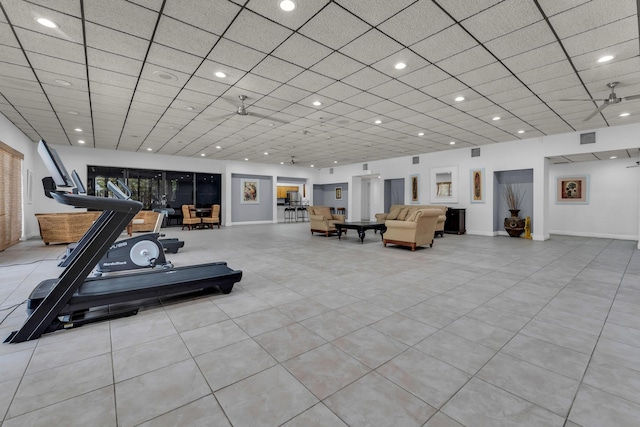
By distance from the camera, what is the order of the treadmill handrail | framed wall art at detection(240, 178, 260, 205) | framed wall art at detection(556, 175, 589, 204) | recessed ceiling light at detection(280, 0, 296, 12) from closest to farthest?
1. the treadmill handrail
2. recessed ceiling light at detection(280, 0, 296, 12)
3. framed wall art at detection(556, 175, 589, 204)
4. framed wall art at detection(240, 178, 260, 205)

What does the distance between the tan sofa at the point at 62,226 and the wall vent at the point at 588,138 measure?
13.2 meters

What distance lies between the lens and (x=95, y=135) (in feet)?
27.5

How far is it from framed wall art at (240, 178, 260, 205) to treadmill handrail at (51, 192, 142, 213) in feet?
37.0

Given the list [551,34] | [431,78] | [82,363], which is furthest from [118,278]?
[551,34]

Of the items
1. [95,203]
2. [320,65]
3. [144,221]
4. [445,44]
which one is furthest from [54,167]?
[144,221]

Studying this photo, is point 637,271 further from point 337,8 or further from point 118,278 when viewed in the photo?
point 118,278

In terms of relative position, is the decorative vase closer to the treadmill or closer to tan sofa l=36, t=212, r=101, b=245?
the treadmill

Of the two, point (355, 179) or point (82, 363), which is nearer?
point (82, 363)

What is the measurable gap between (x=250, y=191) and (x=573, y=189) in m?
12.7

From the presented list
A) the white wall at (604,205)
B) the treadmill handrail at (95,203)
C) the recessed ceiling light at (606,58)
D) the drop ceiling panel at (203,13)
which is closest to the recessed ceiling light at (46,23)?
the drop ceiling panel at (203,13)

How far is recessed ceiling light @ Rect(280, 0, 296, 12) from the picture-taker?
8.93 ft

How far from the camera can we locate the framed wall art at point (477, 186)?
32.0 ft

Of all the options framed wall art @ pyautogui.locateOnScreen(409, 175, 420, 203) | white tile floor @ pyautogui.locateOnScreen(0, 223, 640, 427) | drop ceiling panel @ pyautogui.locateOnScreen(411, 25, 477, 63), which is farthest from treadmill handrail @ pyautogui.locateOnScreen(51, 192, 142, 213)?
framed wall art @ pyautogui.locateOnScreen(409, 175, 420, 203)

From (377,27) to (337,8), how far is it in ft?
1.83
